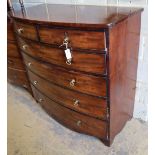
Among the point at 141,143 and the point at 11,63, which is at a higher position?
the point at 11,63

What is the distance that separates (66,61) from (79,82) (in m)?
0.17

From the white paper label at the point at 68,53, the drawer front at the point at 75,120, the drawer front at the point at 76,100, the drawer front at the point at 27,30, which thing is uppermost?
the drawer front at the point at 27,30

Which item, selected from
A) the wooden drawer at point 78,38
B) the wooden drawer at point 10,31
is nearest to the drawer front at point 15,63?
the wooden drawer at point 10,31

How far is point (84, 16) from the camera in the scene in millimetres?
1345

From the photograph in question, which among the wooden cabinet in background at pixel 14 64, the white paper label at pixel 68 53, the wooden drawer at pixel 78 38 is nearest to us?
the wooden drawer at pixel 78 38

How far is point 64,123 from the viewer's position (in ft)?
5.87

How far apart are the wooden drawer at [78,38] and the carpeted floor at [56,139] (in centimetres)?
84

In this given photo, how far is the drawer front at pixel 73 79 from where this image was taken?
131 centimetres

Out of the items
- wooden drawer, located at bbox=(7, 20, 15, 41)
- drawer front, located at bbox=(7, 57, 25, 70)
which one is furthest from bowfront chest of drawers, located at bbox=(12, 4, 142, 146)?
drawer front, located at bbox=(7, 57, 25, 70)

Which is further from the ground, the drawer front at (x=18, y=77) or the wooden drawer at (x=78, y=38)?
the wooden drawer at (x=78, y=38)

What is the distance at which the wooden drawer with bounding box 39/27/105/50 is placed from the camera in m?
1.14

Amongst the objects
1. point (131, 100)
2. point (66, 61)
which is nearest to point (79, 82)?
point (66, 61)

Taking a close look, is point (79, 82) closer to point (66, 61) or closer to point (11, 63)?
point (66, 61)

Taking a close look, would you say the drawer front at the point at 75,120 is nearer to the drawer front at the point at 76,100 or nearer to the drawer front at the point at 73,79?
the drawer front at the point at 76,100
